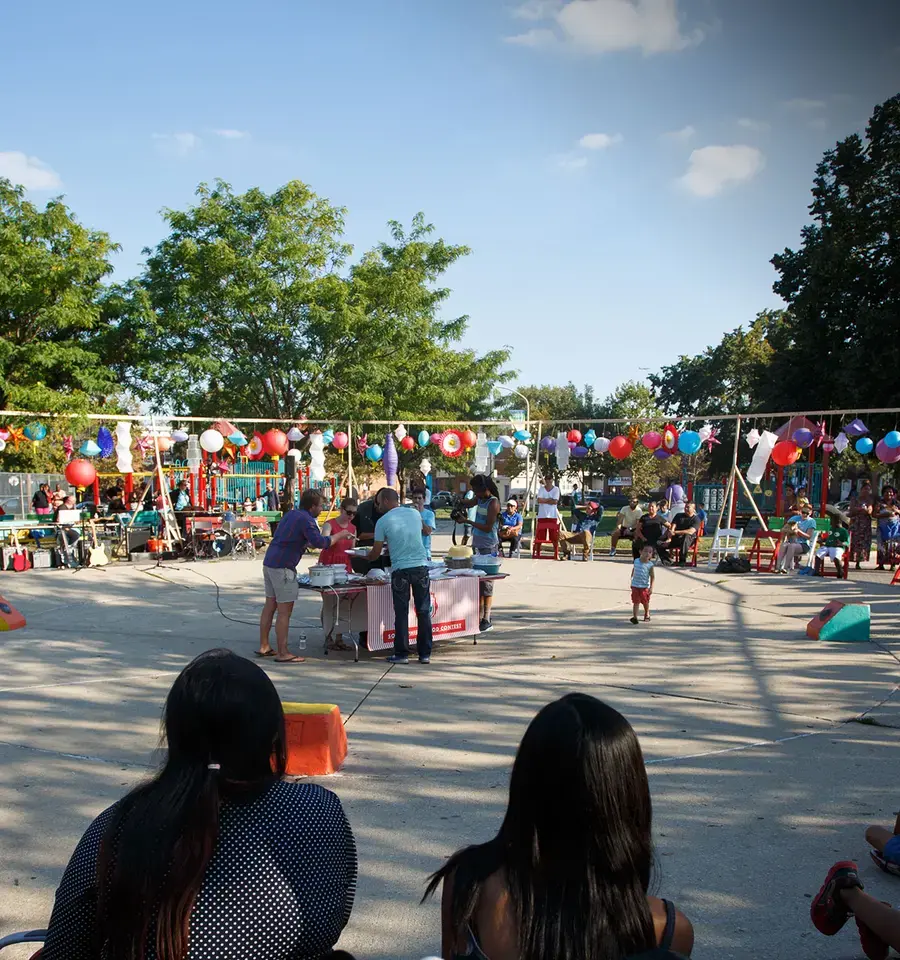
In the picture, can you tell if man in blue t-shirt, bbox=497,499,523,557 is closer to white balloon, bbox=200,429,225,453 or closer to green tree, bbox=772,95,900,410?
white balloon, bbox=200,429,225,453

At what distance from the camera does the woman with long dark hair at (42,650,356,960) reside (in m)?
1.88

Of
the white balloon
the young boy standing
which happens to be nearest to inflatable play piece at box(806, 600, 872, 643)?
the young boy standing

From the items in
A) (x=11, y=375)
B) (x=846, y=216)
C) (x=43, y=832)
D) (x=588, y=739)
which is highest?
(x=846, y=216)

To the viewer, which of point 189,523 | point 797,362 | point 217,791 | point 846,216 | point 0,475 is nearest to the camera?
point 217,791

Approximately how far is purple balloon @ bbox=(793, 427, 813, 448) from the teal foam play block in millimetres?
8030

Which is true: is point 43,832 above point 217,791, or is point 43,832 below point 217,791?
below

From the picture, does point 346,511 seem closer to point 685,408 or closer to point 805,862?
point 805,862

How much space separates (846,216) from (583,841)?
100.0ft

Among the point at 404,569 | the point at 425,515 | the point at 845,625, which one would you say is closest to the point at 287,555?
the point at 404,569

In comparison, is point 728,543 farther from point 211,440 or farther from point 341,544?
point 211,440

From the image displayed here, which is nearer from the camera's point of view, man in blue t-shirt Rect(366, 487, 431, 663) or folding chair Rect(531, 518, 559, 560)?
man in blue t-shirt Rect(366, 487, 431, 663)

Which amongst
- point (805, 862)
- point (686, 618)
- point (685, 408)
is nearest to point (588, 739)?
point (805, 862)

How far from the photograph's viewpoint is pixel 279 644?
30.6 feet

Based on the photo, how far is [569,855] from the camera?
1.90 m
